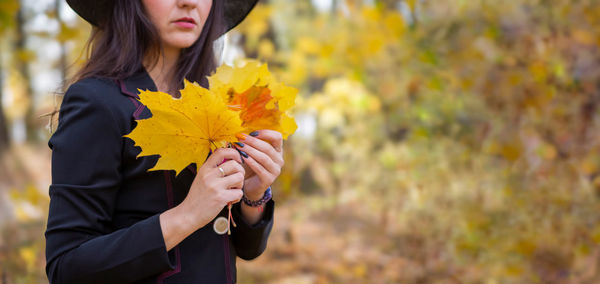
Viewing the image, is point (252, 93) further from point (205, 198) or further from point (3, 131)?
point (3, 131)

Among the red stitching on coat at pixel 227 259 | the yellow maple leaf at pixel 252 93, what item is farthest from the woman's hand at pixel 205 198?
the red stitching on coat at pixel 227 259

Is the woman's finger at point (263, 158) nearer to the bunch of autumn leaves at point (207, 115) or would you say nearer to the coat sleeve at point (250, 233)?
the bunch of autumn leaves at point (207, 115)

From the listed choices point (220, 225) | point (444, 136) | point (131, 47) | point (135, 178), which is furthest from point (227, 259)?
point (444, 136)

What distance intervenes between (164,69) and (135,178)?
0.39 meters

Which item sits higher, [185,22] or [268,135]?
[185,22]

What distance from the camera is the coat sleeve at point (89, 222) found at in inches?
44.6

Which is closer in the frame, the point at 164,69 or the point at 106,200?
the point at 106,200

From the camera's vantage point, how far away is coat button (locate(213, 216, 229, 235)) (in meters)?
1.33

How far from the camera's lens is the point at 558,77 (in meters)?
4.34

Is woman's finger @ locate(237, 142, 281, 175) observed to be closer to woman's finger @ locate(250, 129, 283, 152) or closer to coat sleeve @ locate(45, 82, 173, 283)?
woman's finger @ locate(250, 129, 283, 152)

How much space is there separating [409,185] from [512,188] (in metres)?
1.32

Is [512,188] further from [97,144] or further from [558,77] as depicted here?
[97,144]

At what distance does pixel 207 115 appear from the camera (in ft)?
3.63

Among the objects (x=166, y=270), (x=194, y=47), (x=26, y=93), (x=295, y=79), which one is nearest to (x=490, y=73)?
(x=295, y=79)
